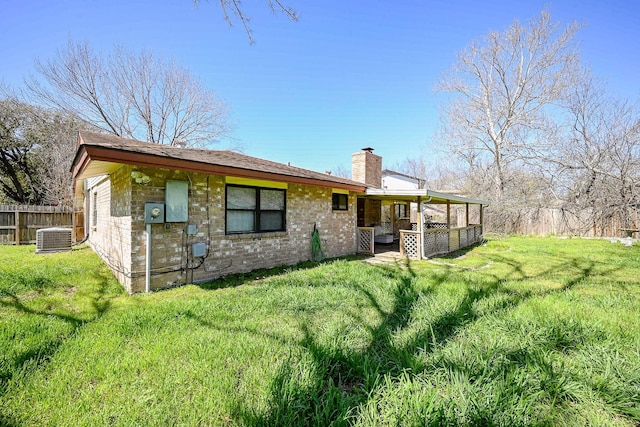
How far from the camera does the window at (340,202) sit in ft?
33.7

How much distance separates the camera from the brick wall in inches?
217

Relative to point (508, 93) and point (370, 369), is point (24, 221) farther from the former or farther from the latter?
point (508, 93)

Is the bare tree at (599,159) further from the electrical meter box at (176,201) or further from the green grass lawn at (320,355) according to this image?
the electrical meter box at (176,201)

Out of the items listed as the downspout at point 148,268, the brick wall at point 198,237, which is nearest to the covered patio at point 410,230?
the brick wall at point 198,237

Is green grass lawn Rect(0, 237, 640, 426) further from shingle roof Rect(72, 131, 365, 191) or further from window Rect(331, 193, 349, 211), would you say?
window Rect(331, 193, 349, 211)

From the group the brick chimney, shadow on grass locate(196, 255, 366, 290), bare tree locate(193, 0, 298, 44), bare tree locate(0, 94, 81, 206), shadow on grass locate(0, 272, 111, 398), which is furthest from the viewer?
bare tree locate(0, 94, 81, 206)

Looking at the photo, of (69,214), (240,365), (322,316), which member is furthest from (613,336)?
(69,214)

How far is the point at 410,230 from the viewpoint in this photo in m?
12.6

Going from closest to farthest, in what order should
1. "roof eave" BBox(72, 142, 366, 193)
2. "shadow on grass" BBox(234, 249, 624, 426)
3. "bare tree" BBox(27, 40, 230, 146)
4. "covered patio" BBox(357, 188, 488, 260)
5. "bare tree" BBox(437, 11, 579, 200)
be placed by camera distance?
"shadow on grass" BBox(234, 249, 624, 426), "roof eave" BBox(72, 142, 366, 193), "covered patio" BBox(357, 188, 488, 260), "bare tree" BBox(27, 40, 230, 146), "bare tree" BBox(437, 11, 579, 200)

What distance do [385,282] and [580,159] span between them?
67.4ft

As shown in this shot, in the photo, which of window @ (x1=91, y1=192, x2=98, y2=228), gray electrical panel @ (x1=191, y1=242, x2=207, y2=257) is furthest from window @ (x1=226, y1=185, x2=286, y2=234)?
window @ (x1=91, y1=192, x2=98, y2=228)

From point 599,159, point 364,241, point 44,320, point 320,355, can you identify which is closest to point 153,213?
point 44,320

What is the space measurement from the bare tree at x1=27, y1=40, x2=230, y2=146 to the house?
12099 mm

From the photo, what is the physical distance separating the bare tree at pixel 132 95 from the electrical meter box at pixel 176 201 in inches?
577
